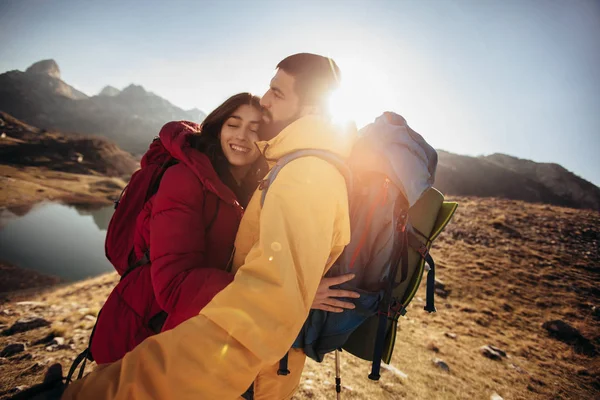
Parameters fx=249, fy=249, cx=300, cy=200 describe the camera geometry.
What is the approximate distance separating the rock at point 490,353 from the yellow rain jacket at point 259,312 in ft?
24.2

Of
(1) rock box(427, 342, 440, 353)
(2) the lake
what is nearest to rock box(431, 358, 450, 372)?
(1) rock box(427, 342, 440, 353)

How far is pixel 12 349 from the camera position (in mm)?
4699

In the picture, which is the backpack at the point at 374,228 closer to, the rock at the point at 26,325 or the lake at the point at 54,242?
the rock at the point at 26,325

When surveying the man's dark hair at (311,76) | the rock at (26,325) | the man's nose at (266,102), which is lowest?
the rock at (26,325)

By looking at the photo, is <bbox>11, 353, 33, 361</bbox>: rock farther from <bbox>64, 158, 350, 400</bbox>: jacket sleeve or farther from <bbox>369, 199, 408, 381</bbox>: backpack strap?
<bbox>369, 199, 408, 381</bbox>: backpack strap

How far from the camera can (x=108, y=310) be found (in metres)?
2.18

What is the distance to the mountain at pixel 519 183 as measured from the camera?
121ft

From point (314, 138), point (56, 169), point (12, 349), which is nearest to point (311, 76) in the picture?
point (314, 138)

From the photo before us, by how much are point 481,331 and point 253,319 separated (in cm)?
928

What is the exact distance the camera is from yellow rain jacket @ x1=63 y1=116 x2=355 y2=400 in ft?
3.22

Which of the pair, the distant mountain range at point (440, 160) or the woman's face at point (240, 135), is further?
the distant mountain range at point (440, 160)

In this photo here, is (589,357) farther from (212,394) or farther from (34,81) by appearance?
(34,81)

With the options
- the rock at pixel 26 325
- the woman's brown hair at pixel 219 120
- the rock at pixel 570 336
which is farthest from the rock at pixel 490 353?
the rock at pixel 26 325

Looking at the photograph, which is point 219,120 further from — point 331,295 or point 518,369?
point 518,369
